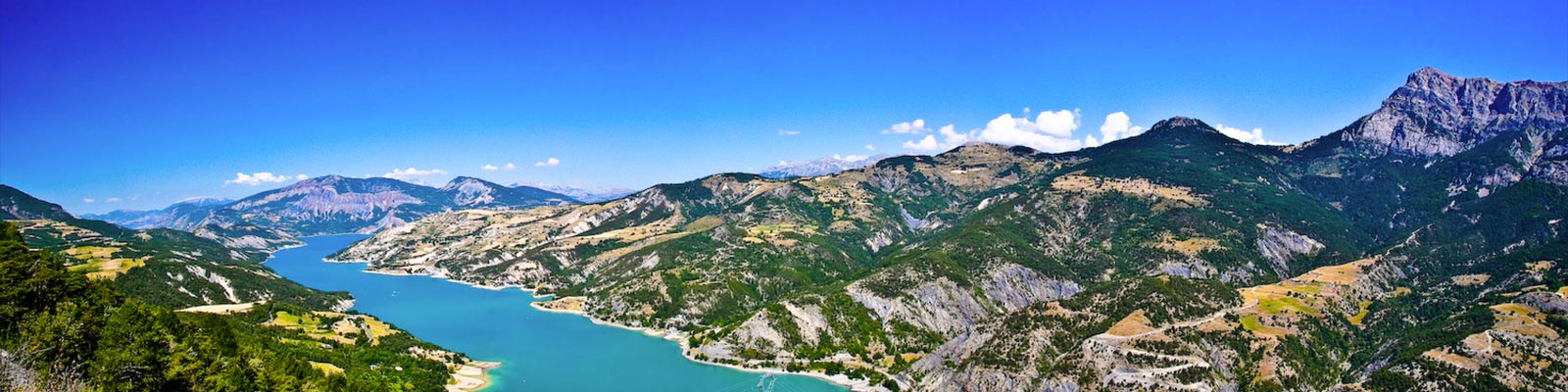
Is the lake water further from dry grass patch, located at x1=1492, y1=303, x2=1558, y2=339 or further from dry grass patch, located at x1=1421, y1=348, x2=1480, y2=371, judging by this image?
dry grass patch, located at x1=1492, y1=303, x2=1558, y2=339

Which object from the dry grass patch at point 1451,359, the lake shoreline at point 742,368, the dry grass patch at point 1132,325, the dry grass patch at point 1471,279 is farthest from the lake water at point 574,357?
the dry grass patch at point 1471,279

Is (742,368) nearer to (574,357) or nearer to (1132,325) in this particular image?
(574,357)

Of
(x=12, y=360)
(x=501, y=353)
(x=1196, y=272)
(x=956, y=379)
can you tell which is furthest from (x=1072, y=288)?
(x=12, y=360)

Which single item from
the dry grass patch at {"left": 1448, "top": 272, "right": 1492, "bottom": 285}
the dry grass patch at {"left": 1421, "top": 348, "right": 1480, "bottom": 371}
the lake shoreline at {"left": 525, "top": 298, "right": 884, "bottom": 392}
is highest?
the dry grass patch at {"left": 1448, "top": 272, "right": 1492, "bottom": 285}

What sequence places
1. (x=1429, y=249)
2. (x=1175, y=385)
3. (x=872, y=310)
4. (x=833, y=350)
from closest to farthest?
(x=1175, y=385)
(x=833, y=350)
(x=872, y=310)
(x=1429, y=249)

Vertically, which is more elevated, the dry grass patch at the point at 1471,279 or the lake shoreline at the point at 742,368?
the dry grass patch at the point at 1471,279

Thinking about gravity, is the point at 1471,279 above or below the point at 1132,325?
above

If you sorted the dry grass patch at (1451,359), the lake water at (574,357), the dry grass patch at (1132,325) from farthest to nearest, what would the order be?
the lake water at (574,357) → the dry grass patch at (1132,325) → the dry grass patch at (1451,359)

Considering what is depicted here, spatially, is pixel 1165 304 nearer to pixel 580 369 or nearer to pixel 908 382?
pixel 908 382

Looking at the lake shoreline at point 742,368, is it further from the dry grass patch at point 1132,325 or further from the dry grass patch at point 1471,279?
the dry grass patch at point 1471,279

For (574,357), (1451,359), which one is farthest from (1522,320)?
(574,357)

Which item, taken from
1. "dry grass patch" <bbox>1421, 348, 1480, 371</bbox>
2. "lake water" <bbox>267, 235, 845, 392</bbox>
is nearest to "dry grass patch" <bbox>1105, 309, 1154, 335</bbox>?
"dry grass patch" <bbox>1421, 348, 1480, 371</bbox>
